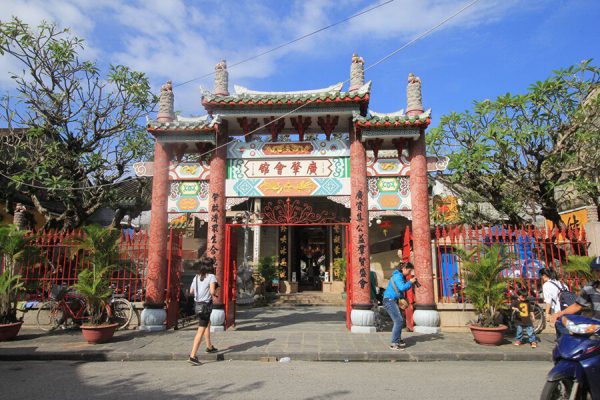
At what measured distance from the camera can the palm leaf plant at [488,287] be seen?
25.7 ft

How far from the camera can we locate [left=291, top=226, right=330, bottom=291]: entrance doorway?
1878cm

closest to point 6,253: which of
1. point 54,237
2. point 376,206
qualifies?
point 54,237

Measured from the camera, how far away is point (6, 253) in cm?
912

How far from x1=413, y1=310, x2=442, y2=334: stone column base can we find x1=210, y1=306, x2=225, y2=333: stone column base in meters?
4.39

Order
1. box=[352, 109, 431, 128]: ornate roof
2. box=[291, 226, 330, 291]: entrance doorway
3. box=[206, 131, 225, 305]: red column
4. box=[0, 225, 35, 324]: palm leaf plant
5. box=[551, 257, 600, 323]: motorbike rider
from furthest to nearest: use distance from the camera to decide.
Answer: box=[291, 226, 330, 291]: entrance doorway → box=[206, 131, 225, 305]: red column → box=[352, 109, 431, 128]: ornate roof → box=[0, 225, 35, 324]: palm leaf plant → box=[551, 257, 600, 323]: motorbike rider

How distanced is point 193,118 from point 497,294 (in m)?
7.85

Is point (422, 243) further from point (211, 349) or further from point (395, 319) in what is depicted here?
point (211, 349)

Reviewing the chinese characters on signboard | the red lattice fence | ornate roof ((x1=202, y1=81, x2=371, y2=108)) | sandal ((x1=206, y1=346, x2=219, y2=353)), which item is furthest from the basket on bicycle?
the chinese characters on signboard

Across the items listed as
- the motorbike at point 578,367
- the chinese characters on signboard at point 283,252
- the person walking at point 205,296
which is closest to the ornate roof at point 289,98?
the person walking at point 205,296

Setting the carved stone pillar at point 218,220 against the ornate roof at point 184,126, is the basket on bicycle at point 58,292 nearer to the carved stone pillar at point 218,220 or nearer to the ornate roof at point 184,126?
the carved stone pillar at point 218,220

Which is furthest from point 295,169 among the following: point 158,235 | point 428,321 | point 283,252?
point 283,252

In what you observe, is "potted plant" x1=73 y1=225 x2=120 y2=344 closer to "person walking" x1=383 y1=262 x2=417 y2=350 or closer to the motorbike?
"person walking" x1=383 y1=262 x2=417 y2=350

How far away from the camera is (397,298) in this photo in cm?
768

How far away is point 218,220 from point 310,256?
34.2 feet
